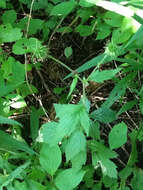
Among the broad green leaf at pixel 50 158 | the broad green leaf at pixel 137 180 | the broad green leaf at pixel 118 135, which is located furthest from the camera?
the broad green leaf at pixel 137 180

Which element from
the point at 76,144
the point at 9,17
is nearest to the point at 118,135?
the point at 76,144

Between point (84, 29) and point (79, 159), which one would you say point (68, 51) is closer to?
point (84, 29)

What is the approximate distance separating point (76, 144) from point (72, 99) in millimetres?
607

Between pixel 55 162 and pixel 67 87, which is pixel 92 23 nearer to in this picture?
pixel 67 87

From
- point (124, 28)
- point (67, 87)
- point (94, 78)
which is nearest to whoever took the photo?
point (94, 78)

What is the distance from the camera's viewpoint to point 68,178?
1.15m

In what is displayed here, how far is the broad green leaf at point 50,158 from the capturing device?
3.82 feet

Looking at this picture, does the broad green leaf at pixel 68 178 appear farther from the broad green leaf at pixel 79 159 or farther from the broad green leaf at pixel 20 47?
the broad green leaf at pixel 20 47

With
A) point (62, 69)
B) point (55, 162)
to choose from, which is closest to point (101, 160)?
point (55, 162)

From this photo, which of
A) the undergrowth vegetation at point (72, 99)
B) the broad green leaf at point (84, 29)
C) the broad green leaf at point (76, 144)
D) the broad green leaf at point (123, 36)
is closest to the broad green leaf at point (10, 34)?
the undergrowth vegetation at point (72, 99)

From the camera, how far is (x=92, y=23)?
1.61m

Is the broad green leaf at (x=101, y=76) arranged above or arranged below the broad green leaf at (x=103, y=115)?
above

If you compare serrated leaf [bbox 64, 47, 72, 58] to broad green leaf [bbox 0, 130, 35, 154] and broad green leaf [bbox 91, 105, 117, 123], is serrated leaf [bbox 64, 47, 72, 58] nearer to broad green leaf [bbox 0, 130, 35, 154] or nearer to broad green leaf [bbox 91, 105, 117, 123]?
broad green leaf [bbox 91, 105, 117, 123]

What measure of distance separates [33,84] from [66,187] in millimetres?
753
